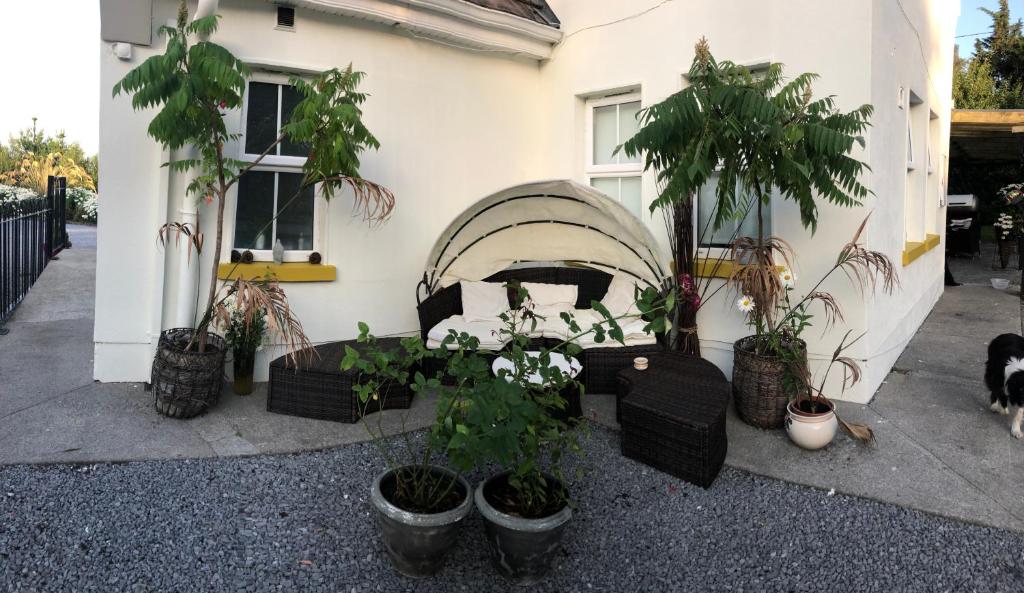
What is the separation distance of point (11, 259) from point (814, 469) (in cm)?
956

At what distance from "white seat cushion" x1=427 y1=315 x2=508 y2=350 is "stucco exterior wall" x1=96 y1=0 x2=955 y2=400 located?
2.41 feet

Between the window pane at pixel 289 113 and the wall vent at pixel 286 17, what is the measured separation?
19.7 inches

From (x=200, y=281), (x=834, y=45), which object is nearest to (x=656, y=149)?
(x=834, y=45)

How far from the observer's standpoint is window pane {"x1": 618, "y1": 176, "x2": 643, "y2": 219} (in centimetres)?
671

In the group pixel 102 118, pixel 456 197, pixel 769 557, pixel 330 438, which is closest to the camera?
pixel 769 557

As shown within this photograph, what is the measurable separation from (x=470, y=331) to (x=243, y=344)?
6.13ft

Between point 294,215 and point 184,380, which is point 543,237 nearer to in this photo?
point 294,215

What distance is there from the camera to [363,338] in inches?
121

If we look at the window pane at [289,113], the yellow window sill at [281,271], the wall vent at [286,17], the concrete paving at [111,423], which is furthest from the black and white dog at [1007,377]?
the wall vent at [286,17]

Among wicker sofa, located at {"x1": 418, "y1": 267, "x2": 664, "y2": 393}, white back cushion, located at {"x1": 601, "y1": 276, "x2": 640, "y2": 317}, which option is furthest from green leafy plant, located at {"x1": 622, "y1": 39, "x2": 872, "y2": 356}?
white back cushion, located at {"x1": 601, "y1": 276, "x2": 640, "y2": 317}

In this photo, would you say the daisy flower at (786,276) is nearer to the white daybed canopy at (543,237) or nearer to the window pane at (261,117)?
the white daybed canopy at (543,237)

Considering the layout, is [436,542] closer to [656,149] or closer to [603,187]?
[656,149]

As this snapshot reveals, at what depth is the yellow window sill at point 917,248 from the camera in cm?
686

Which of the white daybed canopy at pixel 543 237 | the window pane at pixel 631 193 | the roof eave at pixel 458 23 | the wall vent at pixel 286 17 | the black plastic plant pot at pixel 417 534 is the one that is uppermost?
the roof eave at pixel 458 23
